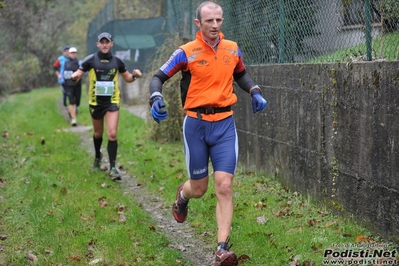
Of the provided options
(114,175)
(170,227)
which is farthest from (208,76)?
(114,175)

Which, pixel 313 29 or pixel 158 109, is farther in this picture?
pixel 313 29

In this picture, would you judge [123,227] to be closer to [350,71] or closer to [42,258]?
[42,258]

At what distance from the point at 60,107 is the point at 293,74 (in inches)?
656

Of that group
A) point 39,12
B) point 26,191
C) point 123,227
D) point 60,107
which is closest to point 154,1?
point 60,107

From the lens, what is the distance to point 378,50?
20.1 ft

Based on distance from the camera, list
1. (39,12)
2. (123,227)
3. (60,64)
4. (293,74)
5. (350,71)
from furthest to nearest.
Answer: (39,12)
(60,64)
(293,74)
(123,227)
(350,71)

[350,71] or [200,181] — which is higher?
[350,71]

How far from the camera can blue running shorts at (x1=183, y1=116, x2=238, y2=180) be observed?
5820 mm

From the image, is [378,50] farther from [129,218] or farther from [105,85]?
[105,85]

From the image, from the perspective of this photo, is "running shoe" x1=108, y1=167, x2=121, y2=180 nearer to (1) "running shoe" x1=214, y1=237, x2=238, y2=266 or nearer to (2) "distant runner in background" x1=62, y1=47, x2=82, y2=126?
(1) "running shoe" x1=214, y1=237, x2=238, y2=266

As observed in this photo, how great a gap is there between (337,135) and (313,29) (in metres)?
1.54

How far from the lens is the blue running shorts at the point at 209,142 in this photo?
582 centimetres

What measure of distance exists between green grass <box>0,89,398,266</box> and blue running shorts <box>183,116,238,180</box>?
0.86 meters

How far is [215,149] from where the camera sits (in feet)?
19.3
